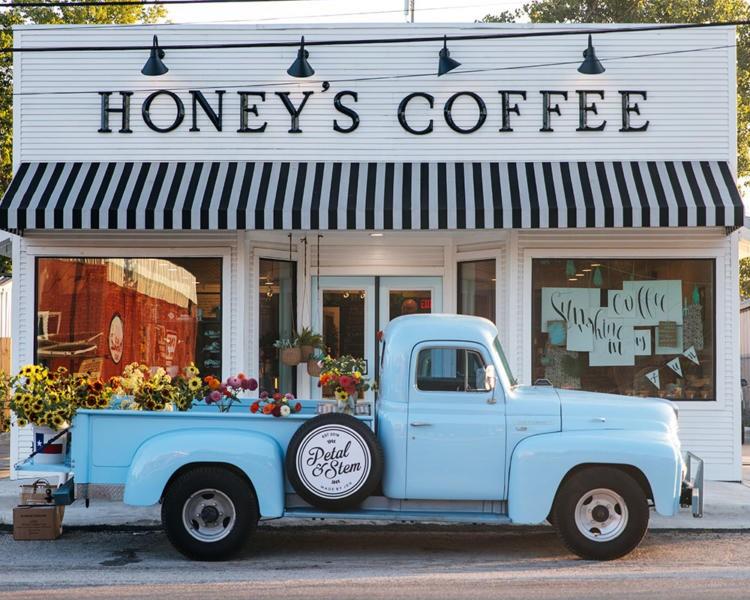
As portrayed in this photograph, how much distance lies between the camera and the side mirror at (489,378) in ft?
29.7

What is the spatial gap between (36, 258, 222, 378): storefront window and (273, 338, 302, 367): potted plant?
3.32ft

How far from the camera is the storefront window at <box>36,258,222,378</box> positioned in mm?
14031

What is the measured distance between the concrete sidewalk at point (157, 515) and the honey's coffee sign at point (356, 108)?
5.01m

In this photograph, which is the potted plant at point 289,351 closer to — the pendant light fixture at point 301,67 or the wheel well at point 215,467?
the pendant light fixture at point 301,67

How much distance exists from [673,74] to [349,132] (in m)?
4.38

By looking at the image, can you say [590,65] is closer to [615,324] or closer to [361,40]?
[361,40]

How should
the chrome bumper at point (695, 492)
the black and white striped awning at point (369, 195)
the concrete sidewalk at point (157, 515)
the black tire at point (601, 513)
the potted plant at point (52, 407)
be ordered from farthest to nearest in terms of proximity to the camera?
1. the black and white striped awning at point (369, 195)
2. the concrete sidewalk at point (157, 515)
3. the potted plant at point (52, 407)
4. the chrome bumper at point (695, 492)
5. the black tire at point (601, 513)

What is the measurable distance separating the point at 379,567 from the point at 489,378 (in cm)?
185

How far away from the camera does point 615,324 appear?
14.1m

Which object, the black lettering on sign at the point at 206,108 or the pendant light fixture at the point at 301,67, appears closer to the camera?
the pendant light fixture at the point at 301,67

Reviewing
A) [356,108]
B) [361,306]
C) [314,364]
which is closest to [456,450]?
[314,364]

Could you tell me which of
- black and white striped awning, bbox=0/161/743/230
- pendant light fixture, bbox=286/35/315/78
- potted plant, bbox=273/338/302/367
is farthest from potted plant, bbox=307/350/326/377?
pendant light fixture, bbox=286/35/315/78

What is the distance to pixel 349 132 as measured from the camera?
1399 centimetres

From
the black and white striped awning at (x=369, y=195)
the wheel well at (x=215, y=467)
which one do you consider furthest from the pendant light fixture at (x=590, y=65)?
the wheel well at (x=215, y=467)
